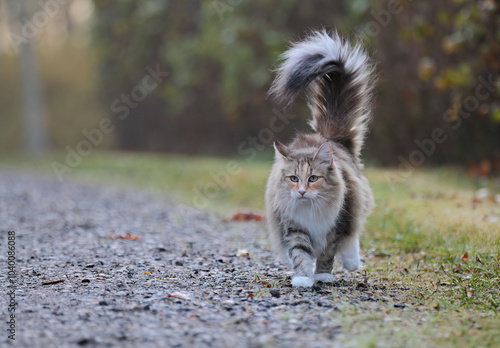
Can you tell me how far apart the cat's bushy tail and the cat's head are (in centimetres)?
49

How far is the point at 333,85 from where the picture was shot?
4707 millimetres

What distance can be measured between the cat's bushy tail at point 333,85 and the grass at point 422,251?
1005 mm

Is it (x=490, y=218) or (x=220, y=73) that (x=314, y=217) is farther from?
(x=220, y=73)

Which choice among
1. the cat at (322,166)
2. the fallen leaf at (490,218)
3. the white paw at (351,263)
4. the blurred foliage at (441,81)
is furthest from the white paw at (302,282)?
the blurred foliage at (441,81)

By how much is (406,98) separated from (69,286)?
7444mm

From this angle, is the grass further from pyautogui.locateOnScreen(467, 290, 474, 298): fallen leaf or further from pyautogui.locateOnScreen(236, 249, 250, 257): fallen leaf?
pyautogui.locateOnScreen(236, 249, 250, 257): fallen leaf

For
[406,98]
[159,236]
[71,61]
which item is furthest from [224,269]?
[71,61]

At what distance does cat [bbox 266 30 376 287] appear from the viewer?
405 cm

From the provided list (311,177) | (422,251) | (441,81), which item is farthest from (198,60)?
(311,177)

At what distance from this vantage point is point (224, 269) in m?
4.59

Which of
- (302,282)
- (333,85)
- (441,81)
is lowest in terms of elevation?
(302,282)

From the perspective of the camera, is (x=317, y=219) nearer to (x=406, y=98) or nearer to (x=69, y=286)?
(x=69, y=286)

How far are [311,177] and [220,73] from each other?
11.6m

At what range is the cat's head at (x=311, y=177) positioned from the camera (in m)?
3.99
